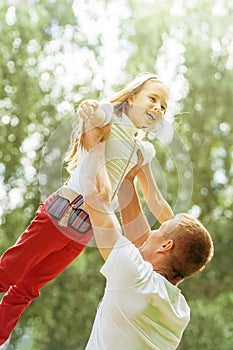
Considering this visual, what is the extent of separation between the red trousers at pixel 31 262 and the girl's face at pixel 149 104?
348 millimetres

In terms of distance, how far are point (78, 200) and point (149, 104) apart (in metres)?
0.30

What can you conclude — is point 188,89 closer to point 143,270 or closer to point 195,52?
point 195,52

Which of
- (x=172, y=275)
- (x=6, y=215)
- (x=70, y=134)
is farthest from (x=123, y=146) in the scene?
(x=6, y=215)

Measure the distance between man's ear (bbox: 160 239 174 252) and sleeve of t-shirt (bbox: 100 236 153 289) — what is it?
0.09 metres

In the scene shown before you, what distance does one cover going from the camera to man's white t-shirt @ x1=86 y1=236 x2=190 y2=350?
1.38m

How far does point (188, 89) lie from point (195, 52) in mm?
438

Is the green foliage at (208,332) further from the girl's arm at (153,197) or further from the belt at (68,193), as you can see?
the belt at (68,193)

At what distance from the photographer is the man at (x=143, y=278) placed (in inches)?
54.2

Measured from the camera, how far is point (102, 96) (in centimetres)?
711

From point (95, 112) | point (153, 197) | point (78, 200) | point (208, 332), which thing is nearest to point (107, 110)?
point (95, 112)

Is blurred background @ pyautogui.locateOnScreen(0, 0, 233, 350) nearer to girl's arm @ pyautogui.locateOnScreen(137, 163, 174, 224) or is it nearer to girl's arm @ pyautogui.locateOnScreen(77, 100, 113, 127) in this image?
girl's arm @ pyautogui.locateOnScreen(137, 163, 174, 224)

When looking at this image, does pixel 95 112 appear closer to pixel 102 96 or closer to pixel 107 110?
pixel 107 110

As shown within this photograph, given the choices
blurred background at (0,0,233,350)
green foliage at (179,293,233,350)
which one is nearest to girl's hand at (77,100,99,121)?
blurred background at (0,0,233,350)

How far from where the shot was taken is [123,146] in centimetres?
171
